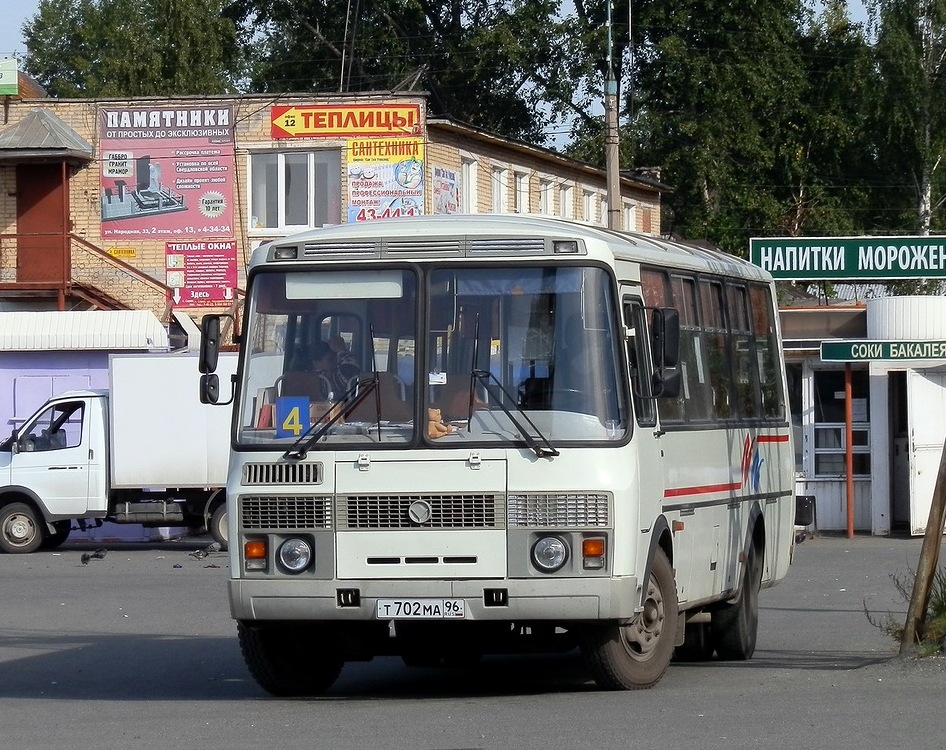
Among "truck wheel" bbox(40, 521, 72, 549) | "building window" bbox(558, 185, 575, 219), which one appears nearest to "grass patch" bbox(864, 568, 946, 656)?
"truck wheel" bbox(40, 521, 72, 549)

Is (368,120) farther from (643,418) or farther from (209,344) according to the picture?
(643,418)

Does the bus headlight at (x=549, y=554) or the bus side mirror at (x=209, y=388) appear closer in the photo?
the bus headlight at (x=549, y=554)

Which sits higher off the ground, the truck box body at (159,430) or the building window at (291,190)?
the building window at (291,190)

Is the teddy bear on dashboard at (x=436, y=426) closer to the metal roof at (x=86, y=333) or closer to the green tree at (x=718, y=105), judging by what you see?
the metal roof at (x=86, y=333)

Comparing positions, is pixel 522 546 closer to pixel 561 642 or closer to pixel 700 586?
pixel 561 642

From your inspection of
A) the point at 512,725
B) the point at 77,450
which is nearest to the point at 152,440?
the point at 77,450

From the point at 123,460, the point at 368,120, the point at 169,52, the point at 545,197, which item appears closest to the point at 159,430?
the point at 123,460

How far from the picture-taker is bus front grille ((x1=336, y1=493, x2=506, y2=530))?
375 inches

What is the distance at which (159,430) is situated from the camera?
25.3m

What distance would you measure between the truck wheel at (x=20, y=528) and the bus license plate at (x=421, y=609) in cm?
1703

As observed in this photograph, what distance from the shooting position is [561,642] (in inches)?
395

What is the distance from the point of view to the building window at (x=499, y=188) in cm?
3884

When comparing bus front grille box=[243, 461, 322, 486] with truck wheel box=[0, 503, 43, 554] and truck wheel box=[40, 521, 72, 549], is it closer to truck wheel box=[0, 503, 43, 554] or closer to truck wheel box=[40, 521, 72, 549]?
truck wheel box=[0, 503, 43, 554]

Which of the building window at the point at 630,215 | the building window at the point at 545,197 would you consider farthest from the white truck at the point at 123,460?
the building window at the point at 630,215
